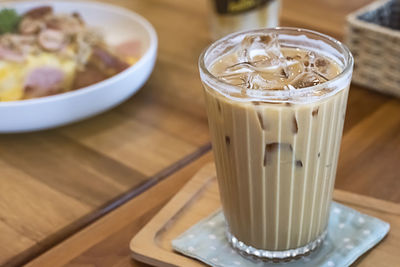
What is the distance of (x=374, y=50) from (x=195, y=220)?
1.80 ft

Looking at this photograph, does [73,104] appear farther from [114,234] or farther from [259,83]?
[259,83]

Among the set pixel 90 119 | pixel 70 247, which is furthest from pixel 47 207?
pixel 90 119

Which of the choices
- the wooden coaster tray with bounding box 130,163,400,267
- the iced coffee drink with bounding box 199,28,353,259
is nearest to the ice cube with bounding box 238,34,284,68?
the iced coffee drink with bounding box 199,28,353,259

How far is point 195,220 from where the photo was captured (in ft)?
2.65

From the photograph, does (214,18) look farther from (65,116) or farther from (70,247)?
(70,247)

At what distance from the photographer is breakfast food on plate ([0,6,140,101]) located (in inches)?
42.1

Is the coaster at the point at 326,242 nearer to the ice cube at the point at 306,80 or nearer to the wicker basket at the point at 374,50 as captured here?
the ice cube at the point at 306,80

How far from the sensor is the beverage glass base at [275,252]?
0.73 m

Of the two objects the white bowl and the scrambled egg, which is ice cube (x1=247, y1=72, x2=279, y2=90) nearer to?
the white bowl

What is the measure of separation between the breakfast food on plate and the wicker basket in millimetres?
504

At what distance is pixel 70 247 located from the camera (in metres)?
0.78

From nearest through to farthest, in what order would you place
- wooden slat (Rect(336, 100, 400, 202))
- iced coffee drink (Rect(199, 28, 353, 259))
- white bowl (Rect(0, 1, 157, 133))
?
iced coffee drink (Rect(199, 28, 353, 259)) < wooden slat (Rect(336, 100, 400, 202)) < white bowl (Rect(0, 1, 157, 133))

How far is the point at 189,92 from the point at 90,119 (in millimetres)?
229

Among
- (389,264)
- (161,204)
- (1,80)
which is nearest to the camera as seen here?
(389,264)
